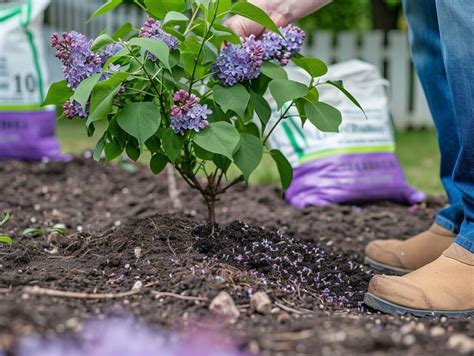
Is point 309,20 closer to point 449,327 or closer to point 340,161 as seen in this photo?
point 340,161

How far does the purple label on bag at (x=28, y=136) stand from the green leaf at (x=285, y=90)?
264cm

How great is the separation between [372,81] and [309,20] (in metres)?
6.37

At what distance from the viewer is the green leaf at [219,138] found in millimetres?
1888

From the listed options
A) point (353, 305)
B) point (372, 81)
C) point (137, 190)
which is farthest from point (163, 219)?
point (372, 81)

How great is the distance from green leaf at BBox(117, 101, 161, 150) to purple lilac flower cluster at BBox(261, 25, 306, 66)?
40cm

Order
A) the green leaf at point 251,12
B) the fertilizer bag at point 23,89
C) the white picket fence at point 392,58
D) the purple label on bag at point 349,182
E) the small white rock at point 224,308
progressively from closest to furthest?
1. the small white rock at point 224,308
2. the green leaf at point 251,12
3. the purple label on bag at point 349,182
4. the fertilizer bag at point 23,89
5. the white picket fence at point 392,58

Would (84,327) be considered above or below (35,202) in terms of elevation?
above

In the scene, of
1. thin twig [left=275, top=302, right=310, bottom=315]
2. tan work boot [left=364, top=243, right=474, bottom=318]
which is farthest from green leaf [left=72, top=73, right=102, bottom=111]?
tan work boot [left=364, top=243, right=474, bottom=318]

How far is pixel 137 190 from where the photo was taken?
12.4 ft

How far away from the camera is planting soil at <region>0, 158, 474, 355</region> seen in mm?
1373

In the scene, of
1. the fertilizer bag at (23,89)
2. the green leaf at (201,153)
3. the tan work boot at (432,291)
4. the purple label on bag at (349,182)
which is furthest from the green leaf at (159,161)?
the fertilizer bag at (23,89)

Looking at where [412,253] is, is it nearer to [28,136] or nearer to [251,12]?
[251,12]

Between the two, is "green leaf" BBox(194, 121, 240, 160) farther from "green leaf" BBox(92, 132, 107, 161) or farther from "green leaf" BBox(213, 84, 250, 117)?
"green leaf" BBox(92, 132, 107, 161)

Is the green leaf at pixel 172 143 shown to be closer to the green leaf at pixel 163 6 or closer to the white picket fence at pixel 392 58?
the green leaf at pixel 163 6
